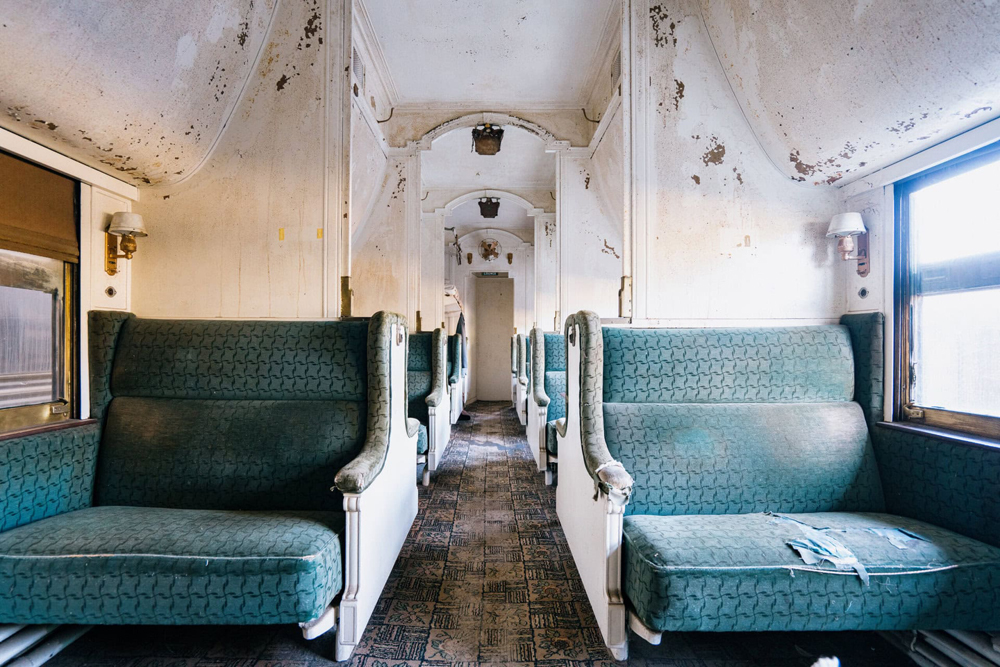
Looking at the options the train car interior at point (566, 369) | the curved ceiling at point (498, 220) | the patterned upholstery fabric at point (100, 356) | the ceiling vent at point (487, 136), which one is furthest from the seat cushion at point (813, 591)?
the curved ceiling at point (498, 220)

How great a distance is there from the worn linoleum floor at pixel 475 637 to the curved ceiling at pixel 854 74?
7.47ft

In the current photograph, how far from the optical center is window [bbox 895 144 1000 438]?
181 centimetres

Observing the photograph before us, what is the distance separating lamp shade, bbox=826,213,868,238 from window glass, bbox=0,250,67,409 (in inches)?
159

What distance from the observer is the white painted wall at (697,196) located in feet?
8.35

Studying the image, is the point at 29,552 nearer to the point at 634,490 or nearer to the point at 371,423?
the point at 371,423

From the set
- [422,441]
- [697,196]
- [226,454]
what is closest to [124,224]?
[226,454]

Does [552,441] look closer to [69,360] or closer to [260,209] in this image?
[260,209]

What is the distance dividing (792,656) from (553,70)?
4544 millimetres

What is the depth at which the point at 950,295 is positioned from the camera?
6.44 feet

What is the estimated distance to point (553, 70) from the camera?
13.2ft

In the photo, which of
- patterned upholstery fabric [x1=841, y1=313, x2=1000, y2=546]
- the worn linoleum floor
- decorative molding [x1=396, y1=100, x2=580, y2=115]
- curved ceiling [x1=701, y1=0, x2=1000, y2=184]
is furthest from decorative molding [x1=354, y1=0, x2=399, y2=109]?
patterned upholstery fabric [x1=841, y1=313, x2=1000, y2=546]

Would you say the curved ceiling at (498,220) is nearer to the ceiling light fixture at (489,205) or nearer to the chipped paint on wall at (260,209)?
the ceiling light fixture at (489,205)

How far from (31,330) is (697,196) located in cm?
358

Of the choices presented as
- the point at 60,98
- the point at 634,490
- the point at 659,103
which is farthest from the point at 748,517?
the point at 60,98
